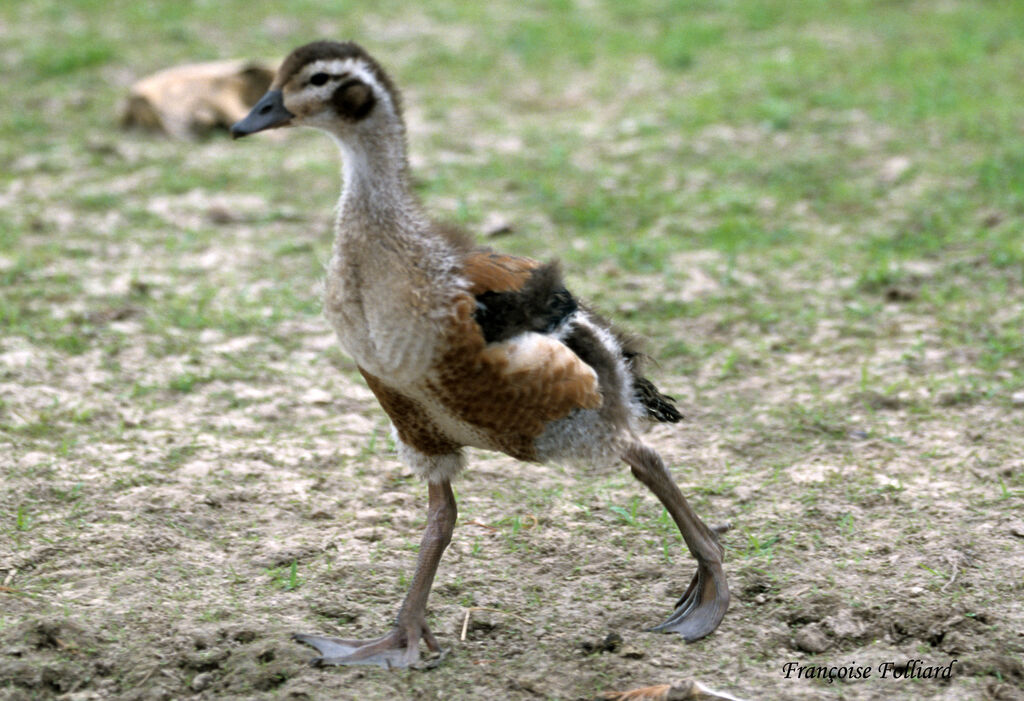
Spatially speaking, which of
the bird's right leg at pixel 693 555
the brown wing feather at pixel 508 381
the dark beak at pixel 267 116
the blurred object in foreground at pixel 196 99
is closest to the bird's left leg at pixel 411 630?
the brown wing feather at pixel 508 381

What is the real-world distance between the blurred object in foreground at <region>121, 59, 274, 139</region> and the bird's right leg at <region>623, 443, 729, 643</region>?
577 centimetres

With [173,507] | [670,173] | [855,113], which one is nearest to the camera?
[173,507]

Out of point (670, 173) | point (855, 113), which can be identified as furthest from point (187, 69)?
point (855, 113)

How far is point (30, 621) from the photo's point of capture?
3.90 m

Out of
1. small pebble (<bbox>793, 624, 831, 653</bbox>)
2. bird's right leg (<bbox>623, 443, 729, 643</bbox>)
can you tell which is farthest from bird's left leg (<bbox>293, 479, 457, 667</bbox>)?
small pebble (<bbox>793, 624, 831, 653</bbox>)

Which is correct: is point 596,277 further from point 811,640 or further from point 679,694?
point 679,694

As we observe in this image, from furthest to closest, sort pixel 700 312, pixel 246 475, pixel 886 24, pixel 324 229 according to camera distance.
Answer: pixel 886 24, pixel 324 229, pixel 700 312, pixel 246 475

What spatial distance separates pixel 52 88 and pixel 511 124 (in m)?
3.87

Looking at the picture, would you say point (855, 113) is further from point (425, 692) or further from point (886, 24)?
point (425, 692)

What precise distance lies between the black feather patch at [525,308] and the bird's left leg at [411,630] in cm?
68

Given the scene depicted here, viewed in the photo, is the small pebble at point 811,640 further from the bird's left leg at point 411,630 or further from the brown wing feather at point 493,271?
the brown wing feather at point 493,271

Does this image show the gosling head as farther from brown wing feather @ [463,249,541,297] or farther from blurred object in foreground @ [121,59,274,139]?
blurred object in foreground @ [121,59,274,139]

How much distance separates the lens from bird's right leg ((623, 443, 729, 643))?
408 centimetres

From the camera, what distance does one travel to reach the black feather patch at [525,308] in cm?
375
